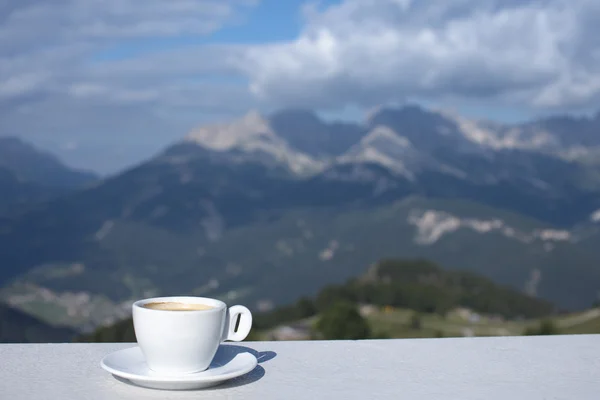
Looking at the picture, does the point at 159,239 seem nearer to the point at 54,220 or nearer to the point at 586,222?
the point at 54,220

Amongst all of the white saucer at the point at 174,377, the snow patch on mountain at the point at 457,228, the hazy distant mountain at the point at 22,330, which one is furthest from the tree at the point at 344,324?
the snow patch on mountain at the point at 457,228

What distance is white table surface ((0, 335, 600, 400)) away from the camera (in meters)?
1.04

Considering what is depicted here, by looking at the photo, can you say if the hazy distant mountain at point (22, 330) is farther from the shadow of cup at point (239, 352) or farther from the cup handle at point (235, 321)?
the cup handle at point (235, 321)

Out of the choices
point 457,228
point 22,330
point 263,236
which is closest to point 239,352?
point 22,330

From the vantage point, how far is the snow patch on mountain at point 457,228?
10744 cm

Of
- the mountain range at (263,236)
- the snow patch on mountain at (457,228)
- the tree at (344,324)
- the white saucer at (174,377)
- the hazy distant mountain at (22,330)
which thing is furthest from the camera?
the snow patch on mountain at (457,228)

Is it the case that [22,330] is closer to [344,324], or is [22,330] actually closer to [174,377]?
[344,324]

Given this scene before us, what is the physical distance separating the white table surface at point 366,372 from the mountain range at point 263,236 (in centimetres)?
8694

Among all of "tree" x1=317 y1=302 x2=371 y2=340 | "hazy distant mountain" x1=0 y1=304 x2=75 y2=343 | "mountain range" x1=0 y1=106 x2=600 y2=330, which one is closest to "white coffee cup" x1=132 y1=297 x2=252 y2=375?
"tree" x1=317 y1=302 x2=371 y2=340

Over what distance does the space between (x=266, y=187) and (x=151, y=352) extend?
19177 cm

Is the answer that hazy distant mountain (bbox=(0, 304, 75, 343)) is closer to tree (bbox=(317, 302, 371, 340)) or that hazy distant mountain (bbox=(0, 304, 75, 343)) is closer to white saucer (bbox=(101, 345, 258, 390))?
tree (bbox=(317, 302, 371, 340))

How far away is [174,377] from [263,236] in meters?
137

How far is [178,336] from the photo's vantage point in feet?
3.40

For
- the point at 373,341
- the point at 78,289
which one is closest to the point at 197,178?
the point at 78,289
